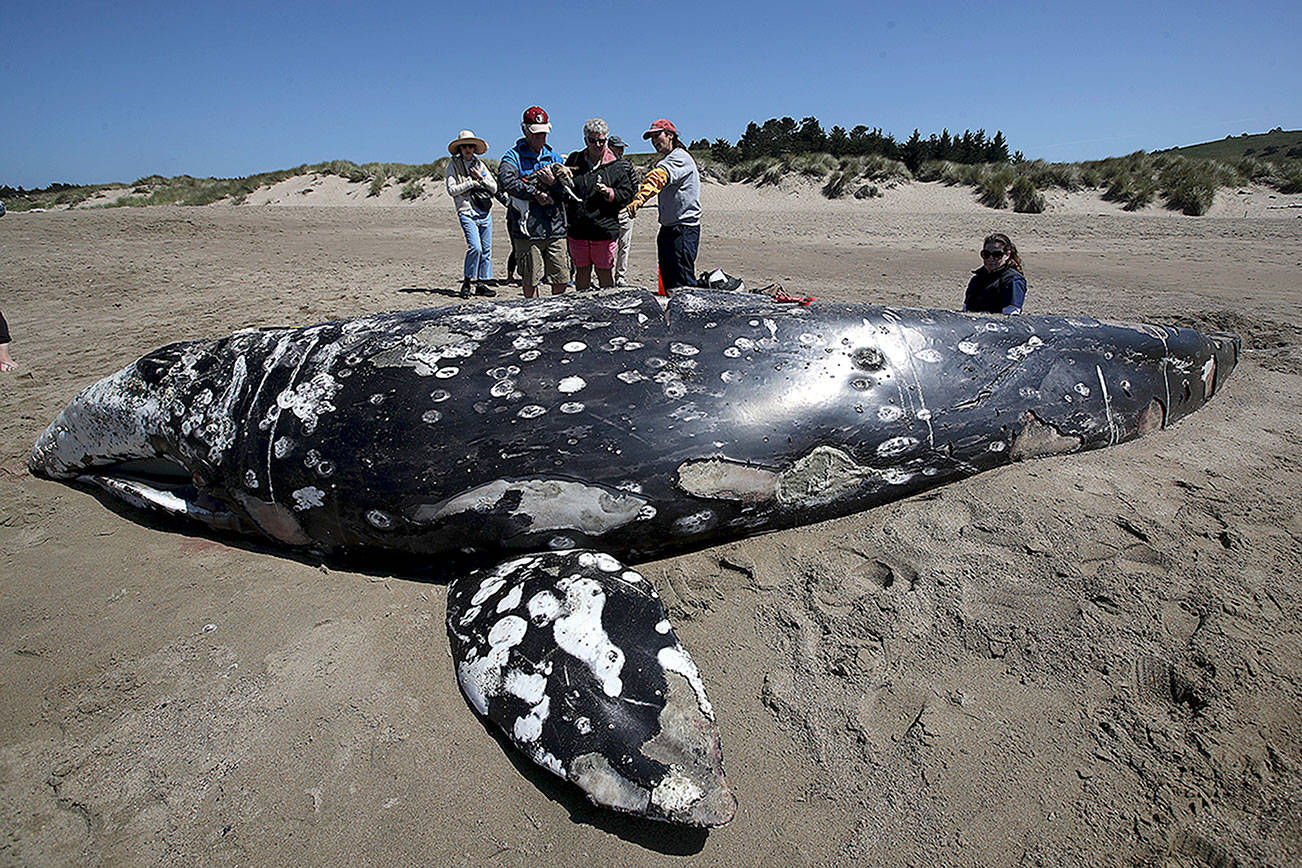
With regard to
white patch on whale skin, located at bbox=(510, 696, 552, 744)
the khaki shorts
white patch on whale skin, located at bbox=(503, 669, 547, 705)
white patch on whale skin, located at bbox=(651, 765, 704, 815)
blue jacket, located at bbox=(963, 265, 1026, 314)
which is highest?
the khaki shorts

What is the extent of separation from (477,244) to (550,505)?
627 centimetres

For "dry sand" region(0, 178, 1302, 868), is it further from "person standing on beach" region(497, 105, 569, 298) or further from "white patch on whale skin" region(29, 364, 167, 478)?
"person standing on beach" region(497, 105, 569, 298)

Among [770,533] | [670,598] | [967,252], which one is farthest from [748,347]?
[967,252]

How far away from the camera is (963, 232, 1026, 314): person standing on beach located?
495 centimetres

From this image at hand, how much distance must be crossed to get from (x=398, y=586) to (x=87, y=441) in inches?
82.1

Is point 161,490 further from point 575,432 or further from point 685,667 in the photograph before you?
point 685,667

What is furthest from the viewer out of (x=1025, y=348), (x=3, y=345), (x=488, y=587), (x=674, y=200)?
(x=674, y=200)

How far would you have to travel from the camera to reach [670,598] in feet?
8.95

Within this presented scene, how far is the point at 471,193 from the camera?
8.12m

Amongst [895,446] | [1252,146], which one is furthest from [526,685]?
[1252,146]

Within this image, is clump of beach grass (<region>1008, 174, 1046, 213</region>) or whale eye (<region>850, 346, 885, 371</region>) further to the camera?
clump of beach grass (<region>1008, 174, 1046, 213</region>)

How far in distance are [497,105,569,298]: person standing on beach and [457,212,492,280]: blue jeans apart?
43.6 inches

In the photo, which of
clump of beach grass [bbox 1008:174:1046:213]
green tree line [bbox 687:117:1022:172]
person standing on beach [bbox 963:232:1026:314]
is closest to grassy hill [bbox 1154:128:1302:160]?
green tree line [bbox 687:117:1022:172]

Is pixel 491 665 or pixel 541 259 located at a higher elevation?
pixel 541 259
